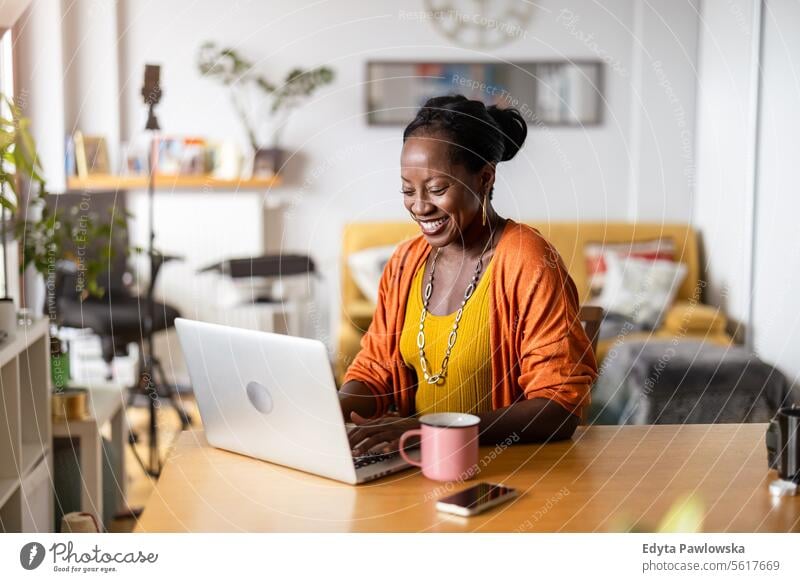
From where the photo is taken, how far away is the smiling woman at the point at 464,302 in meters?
1.46

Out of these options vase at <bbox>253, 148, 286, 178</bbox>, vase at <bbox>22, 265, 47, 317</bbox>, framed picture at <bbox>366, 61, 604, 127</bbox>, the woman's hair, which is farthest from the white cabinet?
framed picture at <bbox>366, 61, 604, 127</bbox>

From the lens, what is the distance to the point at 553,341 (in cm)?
144

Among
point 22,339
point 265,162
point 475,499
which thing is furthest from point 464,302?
point 265,162

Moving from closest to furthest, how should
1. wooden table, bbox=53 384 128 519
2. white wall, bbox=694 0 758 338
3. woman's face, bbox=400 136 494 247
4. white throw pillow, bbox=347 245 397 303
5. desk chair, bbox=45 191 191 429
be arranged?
woman's face, bbox=400 136 494 247, wooden table, bbox=53 384 128 519, white wall, bbox=694 0 758 338, desk chair, bbox=45 191 191 429, white throw pillow, bbox=347 245 397 303

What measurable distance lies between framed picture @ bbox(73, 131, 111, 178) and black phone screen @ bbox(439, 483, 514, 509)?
3212mm

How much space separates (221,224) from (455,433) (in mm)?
3126

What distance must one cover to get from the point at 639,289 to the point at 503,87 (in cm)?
101

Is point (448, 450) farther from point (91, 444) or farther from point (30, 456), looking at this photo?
point (91, 444)

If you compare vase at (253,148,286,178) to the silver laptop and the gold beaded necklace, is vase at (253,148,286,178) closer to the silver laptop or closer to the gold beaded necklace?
the gold beaded necklace

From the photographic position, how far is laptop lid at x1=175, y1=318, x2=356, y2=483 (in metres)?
1.18

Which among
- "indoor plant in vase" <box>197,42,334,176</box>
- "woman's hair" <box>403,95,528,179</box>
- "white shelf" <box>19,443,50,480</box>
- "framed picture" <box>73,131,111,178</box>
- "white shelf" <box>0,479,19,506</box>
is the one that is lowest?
"white shelf" <box>0,479,19,506</box>

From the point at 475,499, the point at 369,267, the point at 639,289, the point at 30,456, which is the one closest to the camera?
the point at 475,499
